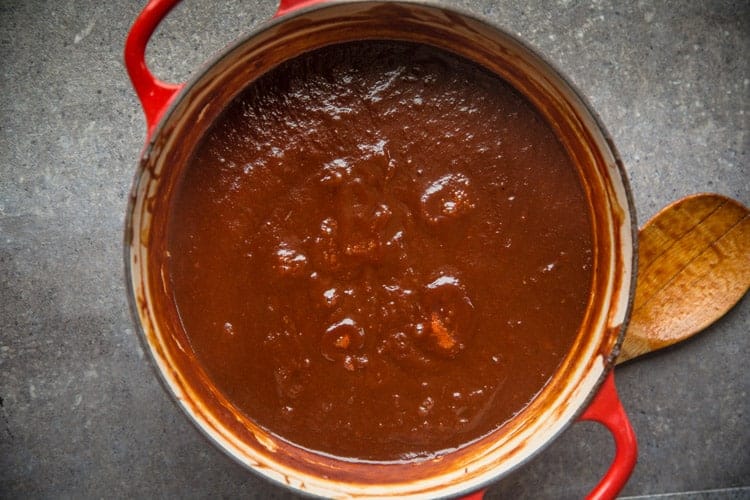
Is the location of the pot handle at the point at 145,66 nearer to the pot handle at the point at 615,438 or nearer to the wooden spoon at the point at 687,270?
the pot handle at the point at 615,438

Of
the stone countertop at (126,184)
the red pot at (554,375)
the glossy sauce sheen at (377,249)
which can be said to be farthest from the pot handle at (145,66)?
the stone countertop at (126,184)

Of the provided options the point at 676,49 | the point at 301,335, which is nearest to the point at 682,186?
the point at 676,49

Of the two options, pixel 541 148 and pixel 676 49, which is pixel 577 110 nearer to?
pixel 541 148

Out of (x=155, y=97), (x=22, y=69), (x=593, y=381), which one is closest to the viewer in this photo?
(x=155, y=97)

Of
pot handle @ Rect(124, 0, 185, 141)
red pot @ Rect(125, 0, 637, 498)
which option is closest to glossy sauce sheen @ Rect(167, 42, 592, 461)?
red pot @ Rect(125, 0, 637, 498)

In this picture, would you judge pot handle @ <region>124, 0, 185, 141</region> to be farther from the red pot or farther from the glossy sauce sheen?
the glossy sauce sheen

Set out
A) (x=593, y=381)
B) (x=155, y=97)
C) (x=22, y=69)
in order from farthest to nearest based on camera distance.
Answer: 1. (x=22, y=69)
2. (x=593, y=381)
3. (x=155, y=97)

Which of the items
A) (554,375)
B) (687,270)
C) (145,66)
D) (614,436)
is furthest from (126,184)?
(687,270)
